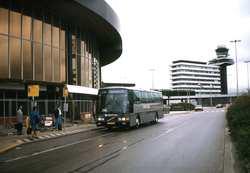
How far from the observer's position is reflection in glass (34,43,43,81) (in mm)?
22562

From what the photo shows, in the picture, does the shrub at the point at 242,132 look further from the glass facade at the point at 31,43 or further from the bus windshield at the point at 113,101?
the glass facade at the point at 31,43

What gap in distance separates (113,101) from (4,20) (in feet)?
40.3

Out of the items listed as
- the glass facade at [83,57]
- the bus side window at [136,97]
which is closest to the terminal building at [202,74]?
the glass facade at [83,57]

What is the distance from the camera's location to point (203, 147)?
A: 31.7ft

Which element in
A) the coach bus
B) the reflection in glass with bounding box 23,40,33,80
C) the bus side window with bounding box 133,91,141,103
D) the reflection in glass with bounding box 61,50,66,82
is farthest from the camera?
the reflection in glass with bounding box 61,50,66,82

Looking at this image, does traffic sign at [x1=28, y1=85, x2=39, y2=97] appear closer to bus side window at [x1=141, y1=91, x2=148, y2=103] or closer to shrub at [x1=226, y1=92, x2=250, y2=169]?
bus side window at [x1=141, y1=91, x2=148, y2=103]

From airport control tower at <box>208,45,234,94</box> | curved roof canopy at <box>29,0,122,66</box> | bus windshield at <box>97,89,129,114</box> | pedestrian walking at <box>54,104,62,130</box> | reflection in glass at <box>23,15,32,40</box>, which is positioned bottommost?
pedestrian walking at <box>54,104,62,130</box>

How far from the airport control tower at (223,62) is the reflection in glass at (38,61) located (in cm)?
14371

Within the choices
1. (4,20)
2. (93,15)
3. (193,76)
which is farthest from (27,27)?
(193,76)

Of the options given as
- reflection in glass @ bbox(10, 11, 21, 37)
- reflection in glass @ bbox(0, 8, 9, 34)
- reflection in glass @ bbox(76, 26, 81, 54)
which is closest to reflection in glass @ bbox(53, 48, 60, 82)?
reflection in glass @ bbox(76, 26, 81, 54)

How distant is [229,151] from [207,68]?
484ft

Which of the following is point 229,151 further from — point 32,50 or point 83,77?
point 83,77

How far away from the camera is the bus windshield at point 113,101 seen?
16.7 m

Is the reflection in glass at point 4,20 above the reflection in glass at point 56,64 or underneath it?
above
